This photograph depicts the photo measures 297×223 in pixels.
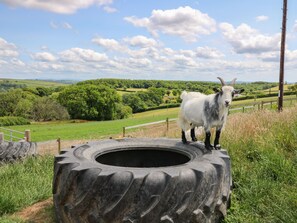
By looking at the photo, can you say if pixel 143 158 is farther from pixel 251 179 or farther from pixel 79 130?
pixel 79 130

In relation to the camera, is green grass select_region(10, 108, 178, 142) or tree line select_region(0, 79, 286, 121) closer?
green grass select_region(10, 108, 178, 142)

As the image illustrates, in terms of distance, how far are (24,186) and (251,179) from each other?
12.1 ft

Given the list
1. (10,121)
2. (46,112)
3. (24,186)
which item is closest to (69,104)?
(46,112)

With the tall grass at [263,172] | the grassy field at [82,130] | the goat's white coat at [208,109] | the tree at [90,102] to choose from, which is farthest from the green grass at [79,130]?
the tree at [90,102]

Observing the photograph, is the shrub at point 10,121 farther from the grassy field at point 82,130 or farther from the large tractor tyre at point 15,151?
the large tractor tyre at point 15,151

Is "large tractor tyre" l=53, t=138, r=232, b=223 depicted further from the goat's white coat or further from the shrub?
the shrub

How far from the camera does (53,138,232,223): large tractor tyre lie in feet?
9.87

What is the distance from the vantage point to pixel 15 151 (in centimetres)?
944

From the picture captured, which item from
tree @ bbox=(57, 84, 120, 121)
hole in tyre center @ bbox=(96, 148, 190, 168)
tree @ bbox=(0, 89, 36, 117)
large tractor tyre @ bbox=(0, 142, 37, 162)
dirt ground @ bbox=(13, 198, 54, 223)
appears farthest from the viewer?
tree @ bbox=(57, 84, 120, 121)

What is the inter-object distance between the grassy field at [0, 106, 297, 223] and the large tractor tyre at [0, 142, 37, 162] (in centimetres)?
213

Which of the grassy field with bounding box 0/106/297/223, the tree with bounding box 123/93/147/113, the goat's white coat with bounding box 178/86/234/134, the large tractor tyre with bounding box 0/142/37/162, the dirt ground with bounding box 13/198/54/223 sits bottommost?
the tree with bounding box 123/93/147/113

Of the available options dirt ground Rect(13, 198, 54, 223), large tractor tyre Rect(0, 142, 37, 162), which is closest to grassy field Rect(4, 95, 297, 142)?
large tractor tyre Rect(0, 142, 37, 162)

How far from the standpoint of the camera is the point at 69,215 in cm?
332

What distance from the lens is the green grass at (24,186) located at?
4.57 metres
